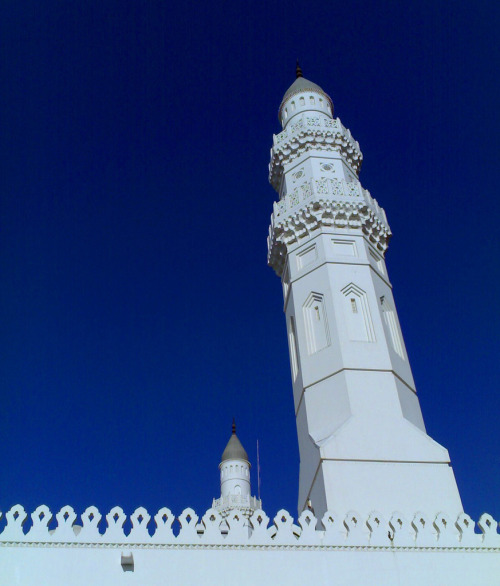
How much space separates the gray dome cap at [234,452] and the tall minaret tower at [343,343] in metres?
20.5

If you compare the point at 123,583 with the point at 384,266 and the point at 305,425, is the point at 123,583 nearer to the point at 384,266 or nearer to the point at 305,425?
the point at 305,425

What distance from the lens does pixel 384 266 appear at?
1486 cm

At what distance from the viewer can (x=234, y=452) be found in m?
34.1

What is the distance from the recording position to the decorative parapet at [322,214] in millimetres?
14352

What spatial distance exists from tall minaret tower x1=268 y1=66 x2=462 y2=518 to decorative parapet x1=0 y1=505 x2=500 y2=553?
3.50ft

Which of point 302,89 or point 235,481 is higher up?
point 302,89

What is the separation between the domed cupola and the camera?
18.3 metres

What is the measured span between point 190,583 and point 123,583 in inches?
34.5

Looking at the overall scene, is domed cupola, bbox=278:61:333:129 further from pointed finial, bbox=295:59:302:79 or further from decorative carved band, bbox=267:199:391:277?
decorative carved band, bbox=267:199:391:277

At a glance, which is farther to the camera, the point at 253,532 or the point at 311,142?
the point at 311,142

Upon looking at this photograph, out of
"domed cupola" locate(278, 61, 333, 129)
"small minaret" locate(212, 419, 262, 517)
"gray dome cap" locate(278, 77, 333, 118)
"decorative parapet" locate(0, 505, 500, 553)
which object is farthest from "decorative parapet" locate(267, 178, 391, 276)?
"small minaret" locate(212, 419, 262, 517)

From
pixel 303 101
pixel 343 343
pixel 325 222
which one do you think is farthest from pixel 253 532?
pixel 303 101

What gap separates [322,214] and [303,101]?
5.94m

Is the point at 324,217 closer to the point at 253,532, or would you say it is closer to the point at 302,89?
the point at 302,89
